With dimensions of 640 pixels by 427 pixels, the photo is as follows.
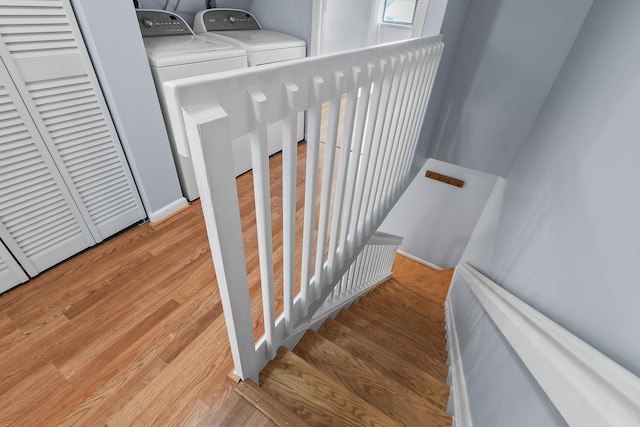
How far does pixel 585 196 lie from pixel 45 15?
229cm

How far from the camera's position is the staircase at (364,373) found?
1.00 meters

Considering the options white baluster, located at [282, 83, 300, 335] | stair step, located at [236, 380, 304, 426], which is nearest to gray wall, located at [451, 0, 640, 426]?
stair step, located at [236, 380, 304, 426]

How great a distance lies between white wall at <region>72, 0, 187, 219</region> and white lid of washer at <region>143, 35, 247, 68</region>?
0.44 feet

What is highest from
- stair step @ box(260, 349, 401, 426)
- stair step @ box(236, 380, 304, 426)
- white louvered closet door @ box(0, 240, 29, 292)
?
stair step @ box(236, 380, 304, 426)

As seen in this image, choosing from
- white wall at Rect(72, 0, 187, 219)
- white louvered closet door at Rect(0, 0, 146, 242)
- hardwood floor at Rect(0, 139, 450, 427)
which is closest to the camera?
hardwood floor at Rect(0, 139, 450, 427)

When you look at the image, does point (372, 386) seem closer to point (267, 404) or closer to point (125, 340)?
point (267, 404)

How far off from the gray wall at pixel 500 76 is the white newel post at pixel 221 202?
1845 millimetres

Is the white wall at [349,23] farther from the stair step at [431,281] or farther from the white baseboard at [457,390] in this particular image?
the white baseboard at [457,390]

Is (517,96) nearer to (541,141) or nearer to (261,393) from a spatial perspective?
(541,141)

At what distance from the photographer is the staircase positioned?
3.27 feet

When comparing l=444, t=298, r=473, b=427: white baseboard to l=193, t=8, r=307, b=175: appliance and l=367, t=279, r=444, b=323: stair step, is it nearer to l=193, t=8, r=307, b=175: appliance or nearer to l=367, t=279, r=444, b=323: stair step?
l=367, t=279, r=444, b=323: stair step

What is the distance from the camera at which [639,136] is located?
0.82m

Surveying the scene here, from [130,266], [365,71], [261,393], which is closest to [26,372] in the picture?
[130,266]

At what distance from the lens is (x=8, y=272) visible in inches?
57.1
